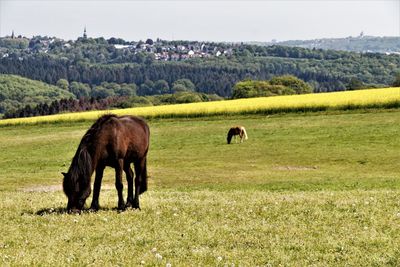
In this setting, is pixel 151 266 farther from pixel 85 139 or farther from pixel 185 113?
pixel 185 113

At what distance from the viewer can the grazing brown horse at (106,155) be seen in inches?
597

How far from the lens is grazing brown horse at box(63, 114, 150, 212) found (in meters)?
15.2

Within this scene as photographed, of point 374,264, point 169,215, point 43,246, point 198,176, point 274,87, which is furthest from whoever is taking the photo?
point 274,87

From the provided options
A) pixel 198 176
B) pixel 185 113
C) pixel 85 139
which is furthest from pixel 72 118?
pixel 85 139

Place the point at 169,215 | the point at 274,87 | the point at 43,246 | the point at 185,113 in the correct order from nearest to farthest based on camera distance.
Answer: the point at 43,246 < the point at 169,215 < the point at 185,113 < the point at 274,87

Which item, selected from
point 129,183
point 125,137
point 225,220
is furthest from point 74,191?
point 225,220

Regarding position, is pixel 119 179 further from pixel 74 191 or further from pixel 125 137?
pixel 74 191

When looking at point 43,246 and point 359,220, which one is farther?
point 359,220

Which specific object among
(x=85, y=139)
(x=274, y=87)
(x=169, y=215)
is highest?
(x=85, y=139)

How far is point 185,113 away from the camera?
67188mm

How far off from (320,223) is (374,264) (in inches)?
143

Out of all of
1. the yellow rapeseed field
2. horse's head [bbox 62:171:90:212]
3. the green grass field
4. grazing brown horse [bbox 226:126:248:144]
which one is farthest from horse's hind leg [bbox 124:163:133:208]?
the yellow rapeseed field

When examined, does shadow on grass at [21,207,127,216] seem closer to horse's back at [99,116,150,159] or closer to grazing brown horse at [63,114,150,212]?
grazing brown horse at [63,114,150,212]

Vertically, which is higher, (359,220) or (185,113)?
(359,220)
